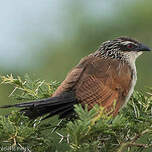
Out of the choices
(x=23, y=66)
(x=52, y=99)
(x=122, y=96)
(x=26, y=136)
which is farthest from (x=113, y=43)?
(x=23, y=66)

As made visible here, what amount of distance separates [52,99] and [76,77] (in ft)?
1.41

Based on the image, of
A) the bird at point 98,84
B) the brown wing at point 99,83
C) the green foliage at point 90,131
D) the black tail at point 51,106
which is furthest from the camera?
the brown wing at point 99,83

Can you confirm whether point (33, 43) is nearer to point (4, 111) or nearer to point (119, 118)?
point (4, 111)

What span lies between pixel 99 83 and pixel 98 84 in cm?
3

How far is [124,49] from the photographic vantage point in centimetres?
523

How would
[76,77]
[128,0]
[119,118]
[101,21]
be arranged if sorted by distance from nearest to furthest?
[119,118], [76,77], [101,21], [128,0]

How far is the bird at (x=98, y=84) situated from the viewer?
3.85 meters

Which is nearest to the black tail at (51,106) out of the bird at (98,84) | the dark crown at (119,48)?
the bird at (98,84)

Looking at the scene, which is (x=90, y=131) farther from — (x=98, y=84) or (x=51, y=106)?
(x=98, y=84)

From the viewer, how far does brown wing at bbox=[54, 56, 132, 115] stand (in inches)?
162

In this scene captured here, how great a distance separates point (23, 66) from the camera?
11.9 m

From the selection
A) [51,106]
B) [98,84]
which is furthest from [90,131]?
[98,84]

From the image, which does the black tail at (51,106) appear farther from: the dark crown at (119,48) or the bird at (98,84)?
the dark crown at (119,48)

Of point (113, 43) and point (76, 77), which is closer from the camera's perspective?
point (76, 77)
